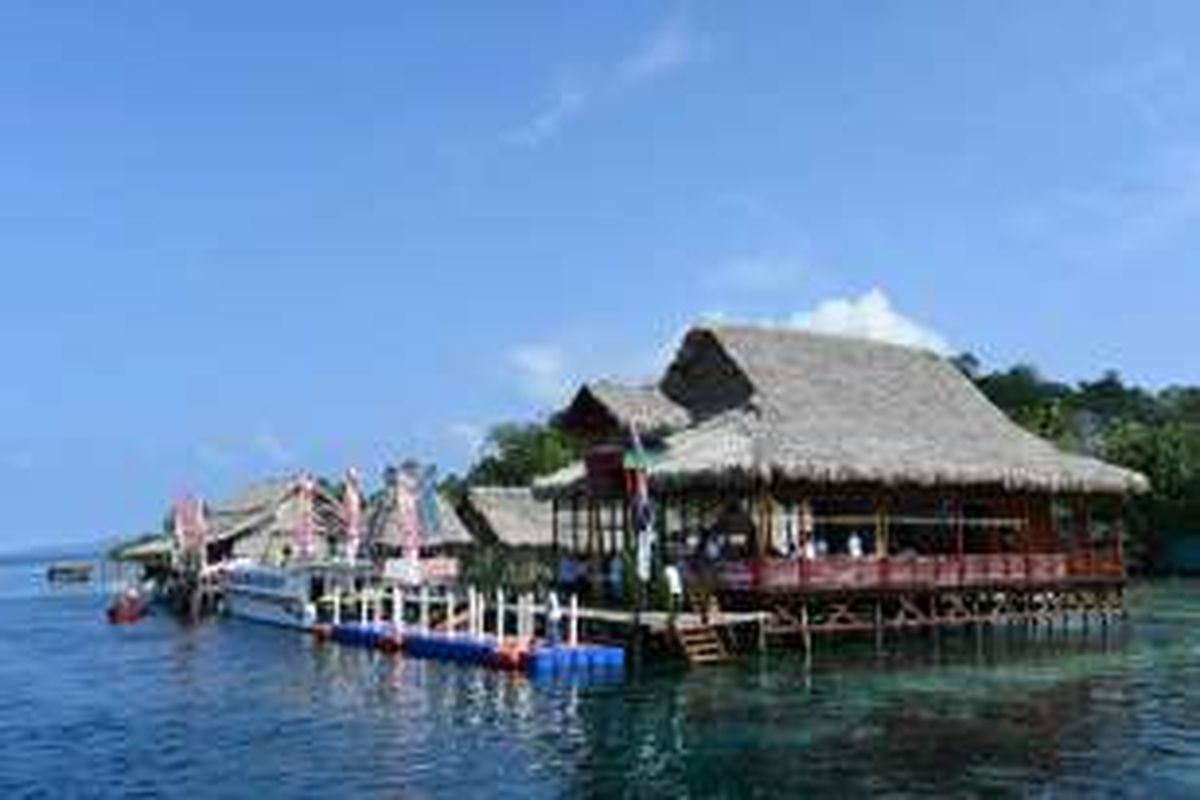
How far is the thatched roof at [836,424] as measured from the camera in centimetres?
3938

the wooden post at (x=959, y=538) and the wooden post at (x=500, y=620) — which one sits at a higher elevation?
the wooden post at (x=959, y=538)

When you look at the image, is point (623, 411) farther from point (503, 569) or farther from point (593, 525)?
point (503, 569)

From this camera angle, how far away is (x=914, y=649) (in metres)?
41.3

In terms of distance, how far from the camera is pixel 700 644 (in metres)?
37.0

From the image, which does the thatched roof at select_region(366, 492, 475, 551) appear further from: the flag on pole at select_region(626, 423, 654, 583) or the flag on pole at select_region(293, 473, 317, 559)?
the flag on pole at select_region(626, 423, 654, 583)

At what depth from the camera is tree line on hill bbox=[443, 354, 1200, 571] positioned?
80875mm

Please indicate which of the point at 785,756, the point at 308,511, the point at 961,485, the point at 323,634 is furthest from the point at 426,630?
the point at 308,511

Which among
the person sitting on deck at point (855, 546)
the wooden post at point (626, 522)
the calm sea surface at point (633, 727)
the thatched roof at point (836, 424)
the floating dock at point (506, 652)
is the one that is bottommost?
the calm sea surface at point (633, 727)

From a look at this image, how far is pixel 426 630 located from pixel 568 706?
12.2m

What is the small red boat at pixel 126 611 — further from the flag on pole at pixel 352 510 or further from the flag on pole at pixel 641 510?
the flag on pole at pixel 641 510

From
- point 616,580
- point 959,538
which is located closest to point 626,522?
point 616,580

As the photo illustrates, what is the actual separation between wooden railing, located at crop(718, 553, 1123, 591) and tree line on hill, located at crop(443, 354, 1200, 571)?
18.0 m

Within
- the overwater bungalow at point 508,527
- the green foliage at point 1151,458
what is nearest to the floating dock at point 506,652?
the overwater bungalow at point 508,527

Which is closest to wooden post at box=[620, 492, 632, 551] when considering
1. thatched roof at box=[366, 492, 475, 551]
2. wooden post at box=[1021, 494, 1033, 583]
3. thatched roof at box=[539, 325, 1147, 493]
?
thatched roof at box=[539, 325, 1147, 493]
